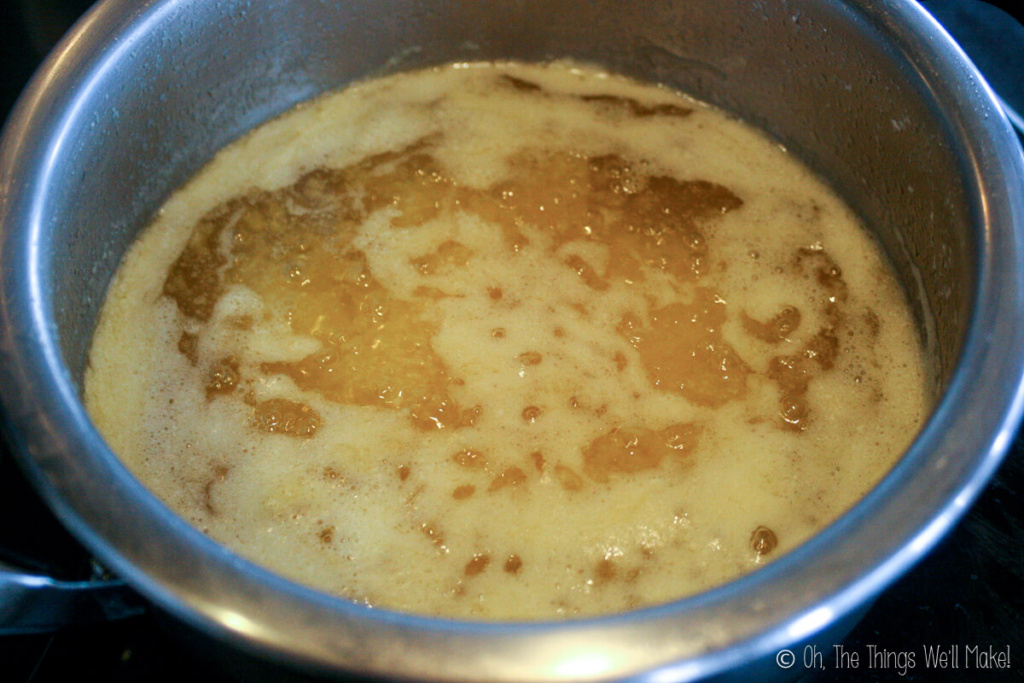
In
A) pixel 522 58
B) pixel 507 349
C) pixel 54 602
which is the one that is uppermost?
pixel 522 58

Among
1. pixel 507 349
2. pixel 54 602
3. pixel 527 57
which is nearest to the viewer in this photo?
pixel 54 602

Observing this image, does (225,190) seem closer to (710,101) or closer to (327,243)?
(327,243)

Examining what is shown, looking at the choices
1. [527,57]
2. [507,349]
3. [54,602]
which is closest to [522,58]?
[527,57]

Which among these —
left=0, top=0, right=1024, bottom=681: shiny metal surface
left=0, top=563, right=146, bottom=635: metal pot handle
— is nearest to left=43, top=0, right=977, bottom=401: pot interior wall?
left=0, top=0, right=1024, bottom=681: shiny metal surface

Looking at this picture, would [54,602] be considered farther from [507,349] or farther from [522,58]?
[522,58]

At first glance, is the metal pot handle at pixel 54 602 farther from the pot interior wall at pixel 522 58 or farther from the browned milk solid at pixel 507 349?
the pot interior wall at pixel 522 58

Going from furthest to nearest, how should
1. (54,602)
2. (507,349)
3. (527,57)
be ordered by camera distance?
(527,57) < (507,349) < (54,602)

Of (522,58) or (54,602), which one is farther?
(522,58)
